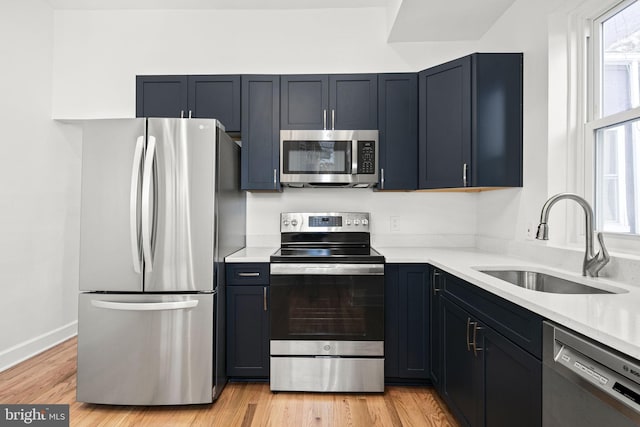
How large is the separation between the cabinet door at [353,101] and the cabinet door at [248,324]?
4.46 ft

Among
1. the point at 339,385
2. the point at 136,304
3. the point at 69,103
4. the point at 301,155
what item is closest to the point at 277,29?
the point at 301,155

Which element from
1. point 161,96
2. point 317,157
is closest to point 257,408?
point 317,157

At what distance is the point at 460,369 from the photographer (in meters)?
1.82

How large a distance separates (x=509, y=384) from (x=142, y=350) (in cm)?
193

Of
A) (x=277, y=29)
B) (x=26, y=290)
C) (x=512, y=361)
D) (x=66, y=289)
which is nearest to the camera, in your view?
(x=512, y=361)

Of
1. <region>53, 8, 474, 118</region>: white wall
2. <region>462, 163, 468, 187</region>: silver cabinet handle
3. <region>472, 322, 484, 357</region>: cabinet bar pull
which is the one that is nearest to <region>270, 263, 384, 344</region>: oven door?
<region>472, 322, 484, 357</region>: cabinet bar pull

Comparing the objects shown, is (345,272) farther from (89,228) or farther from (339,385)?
(89,228)

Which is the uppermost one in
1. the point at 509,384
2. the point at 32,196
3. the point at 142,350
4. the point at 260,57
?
the point at 260,57

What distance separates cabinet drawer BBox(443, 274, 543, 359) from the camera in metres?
1.19

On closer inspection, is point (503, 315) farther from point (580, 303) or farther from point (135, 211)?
point (135, 211)

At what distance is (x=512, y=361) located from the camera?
4.36 ft

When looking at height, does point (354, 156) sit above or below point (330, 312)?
above

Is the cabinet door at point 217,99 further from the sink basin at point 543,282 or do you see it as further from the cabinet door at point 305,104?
the sink basin at point 543,282

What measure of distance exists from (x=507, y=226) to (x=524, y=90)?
0.92 meters
